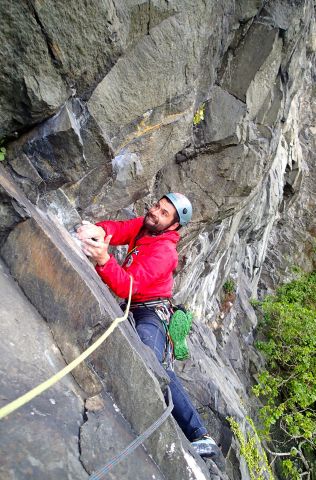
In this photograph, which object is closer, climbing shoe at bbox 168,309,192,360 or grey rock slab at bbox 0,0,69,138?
grey rock slab at bbox 0,0,69,138

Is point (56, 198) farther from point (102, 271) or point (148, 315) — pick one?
point (148, 315)

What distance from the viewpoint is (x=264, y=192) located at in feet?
37.2

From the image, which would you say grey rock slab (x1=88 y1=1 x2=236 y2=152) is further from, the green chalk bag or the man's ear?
the green chalk bag

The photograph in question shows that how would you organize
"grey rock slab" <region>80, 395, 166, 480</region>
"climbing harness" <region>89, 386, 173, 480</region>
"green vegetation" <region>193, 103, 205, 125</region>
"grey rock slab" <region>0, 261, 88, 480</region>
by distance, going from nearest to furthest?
"grey rock slab" <region>0, 261, 88, 480</region>, "climbing harness" <region>89, 386, 173, 480</region>, "grey rock slab" <region>80, 395, 166, 480</region>, "green vegetation" <region>193, 103, 205, 125</region>

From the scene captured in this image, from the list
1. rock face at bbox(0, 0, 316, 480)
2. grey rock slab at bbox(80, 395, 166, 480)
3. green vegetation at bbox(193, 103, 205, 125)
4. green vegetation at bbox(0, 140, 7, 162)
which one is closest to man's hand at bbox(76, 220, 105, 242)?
rock face at bbox(0, 0, 316, 480)

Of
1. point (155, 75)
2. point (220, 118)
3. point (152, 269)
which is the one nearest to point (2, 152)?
point (152, 269)

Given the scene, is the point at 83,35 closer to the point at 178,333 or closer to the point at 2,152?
the point at 2,152

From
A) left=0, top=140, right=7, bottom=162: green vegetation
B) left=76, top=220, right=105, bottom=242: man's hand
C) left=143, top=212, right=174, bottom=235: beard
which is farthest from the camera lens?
left=143, top=212, right=174, bottom=235: beard

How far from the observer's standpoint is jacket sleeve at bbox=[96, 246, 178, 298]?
3395 mm

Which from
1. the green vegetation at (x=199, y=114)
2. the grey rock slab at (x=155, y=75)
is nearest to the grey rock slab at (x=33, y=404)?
the grey rock slab at (x=155, y=75)

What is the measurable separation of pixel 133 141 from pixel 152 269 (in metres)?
1.95

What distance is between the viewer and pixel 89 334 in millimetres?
2682

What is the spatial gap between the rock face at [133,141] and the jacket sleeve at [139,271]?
20cm

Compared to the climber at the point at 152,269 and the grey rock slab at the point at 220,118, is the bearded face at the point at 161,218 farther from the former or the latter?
the grey rock slab at the point at 220,118
